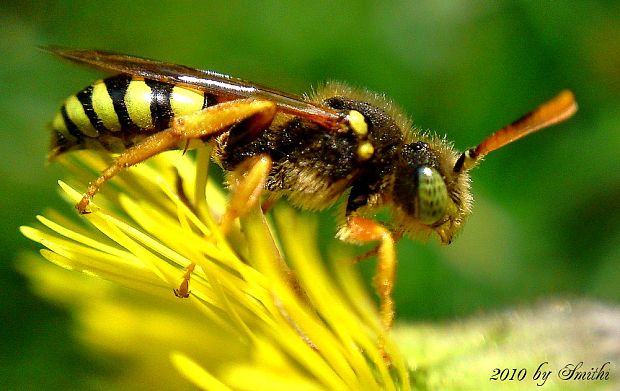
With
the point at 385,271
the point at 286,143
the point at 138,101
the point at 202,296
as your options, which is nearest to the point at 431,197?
the point at 385,271

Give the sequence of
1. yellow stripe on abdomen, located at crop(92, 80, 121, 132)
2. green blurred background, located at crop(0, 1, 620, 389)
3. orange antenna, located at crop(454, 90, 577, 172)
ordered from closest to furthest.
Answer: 1. orange antenna, located at crop(454, 90, 577, 172)
2. yellow stripe on abdomen, located at crop(92, 80, 121, 132)
3. green blurred background, located at crop(0, 1, 620, 389)

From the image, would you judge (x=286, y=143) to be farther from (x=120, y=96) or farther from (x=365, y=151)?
(x=120, y=96)

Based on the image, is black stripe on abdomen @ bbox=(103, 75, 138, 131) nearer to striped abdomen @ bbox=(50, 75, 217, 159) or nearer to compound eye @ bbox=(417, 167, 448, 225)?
striped abdomen @ bbox=(50, 75, 217, 159)

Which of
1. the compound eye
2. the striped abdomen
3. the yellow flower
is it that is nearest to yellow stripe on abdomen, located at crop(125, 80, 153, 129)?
the striped abdomen

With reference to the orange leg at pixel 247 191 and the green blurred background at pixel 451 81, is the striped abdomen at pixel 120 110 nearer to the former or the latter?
the orange leg at pixel 247 191

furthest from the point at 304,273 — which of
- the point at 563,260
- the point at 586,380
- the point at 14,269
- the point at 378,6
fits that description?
the point at 378,6

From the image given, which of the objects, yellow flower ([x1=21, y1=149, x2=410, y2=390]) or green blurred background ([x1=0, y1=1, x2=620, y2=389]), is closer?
yellow flower ([x1=21, y1=149, x2=410, y2=390])
